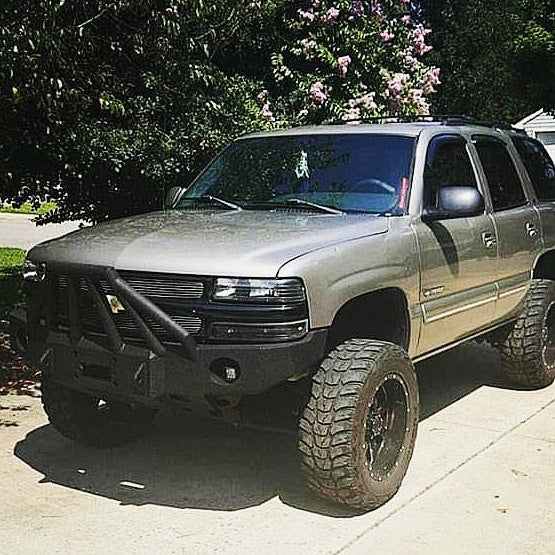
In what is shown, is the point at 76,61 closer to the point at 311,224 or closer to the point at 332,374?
the point at 311,224

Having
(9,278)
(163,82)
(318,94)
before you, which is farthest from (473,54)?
(163,82)

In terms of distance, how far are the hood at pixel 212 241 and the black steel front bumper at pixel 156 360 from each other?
169mm

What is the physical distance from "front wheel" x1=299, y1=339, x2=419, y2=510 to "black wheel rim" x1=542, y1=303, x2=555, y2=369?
2430mm

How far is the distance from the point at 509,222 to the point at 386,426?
2092 mm

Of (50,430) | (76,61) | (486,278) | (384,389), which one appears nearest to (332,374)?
(384,389)

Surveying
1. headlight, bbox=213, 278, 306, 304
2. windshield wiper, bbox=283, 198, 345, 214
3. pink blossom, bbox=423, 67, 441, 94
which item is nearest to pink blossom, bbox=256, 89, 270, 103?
pink blossom, bbox=423, 67, 441, 94

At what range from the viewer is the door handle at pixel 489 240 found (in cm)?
589

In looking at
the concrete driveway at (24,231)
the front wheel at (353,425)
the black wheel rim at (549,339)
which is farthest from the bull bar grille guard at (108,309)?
the concrete driveway at (24,231)

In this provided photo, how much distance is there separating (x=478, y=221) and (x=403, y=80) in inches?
202

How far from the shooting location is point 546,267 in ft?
23.4

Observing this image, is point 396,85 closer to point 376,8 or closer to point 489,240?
point 376,8

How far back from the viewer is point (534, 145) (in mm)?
7320

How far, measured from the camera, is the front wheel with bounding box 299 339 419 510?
14.3 feet

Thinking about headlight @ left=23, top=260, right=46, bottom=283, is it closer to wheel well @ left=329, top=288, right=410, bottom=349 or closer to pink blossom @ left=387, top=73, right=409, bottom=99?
wheel well @ left=329, top=288, right=410, bottom=349
